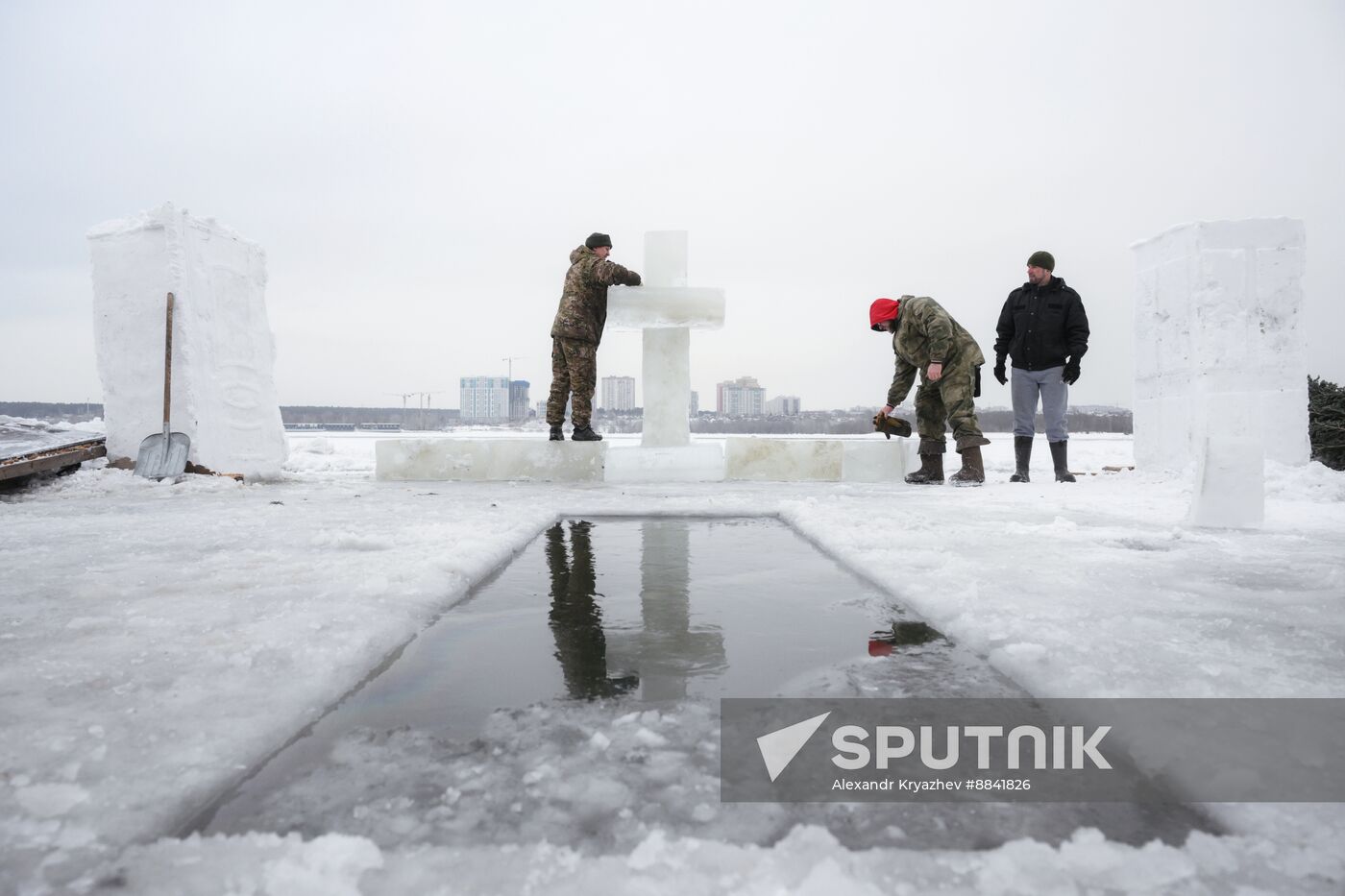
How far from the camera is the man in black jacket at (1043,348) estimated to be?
591cm

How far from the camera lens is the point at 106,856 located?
87cm

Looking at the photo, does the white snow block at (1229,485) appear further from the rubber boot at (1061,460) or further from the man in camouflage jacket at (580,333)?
the man in camouflage jacket at (580,333)

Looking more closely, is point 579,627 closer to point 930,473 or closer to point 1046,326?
point 930,473

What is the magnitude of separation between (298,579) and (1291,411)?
6.88 meters

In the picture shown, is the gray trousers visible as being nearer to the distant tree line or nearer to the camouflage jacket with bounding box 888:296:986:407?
the camouflage jacket with bounding box 888:296:986:407

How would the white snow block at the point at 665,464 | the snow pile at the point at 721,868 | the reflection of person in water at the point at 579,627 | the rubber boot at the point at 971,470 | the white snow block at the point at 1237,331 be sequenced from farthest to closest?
the white snow block at the point at 665,464, the rubber boot at the point at 971,470, the white snow block at the point at 1237,331, the reflection of person in water at the point at 579,627, the snow pile at the point at 721,868

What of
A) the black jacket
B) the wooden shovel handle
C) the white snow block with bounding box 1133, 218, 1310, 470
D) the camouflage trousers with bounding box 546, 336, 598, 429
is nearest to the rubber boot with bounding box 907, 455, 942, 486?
the black jacket

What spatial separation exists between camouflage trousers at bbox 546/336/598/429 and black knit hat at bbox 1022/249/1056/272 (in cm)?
364

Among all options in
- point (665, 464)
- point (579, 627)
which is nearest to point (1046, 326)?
point (665, 464)

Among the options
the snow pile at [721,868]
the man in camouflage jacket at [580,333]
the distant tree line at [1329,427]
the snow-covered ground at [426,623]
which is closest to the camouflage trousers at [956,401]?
the snow-covered ground at [426,623]

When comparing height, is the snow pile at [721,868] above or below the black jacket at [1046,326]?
below

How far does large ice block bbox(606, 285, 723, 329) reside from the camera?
6223 millimetres

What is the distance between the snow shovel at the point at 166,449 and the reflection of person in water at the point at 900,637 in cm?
591

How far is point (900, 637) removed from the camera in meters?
1.81
